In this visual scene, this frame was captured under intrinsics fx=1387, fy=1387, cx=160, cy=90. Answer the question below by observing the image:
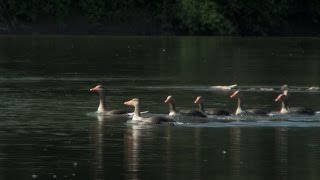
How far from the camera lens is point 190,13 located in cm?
8750

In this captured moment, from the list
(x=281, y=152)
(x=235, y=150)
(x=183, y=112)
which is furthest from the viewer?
(x=183, y=112)

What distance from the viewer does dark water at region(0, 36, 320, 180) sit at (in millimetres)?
24219

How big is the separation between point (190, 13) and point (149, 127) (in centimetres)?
5712

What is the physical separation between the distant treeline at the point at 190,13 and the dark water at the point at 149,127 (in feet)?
59.2

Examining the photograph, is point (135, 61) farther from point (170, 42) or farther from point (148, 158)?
point (148, 158)

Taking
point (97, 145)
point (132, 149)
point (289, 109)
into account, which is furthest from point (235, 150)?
point (289, 109)

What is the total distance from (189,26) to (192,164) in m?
62.9

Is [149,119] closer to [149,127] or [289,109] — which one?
[149,127]

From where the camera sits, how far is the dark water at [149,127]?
2422 cm

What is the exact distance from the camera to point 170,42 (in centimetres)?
Answer: 7500

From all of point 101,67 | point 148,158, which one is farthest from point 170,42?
point 148,158

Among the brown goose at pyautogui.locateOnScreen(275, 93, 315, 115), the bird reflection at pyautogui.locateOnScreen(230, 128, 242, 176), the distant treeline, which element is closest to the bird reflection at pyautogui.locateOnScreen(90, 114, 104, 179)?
the bird reflection at pyautogui.locateOnScreen(230, 128, 242, 176)

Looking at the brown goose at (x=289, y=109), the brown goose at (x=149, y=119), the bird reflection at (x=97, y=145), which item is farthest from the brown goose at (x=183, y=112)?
the brown goose at (x=289, y=109)

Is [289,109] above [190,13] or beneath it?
beneath
